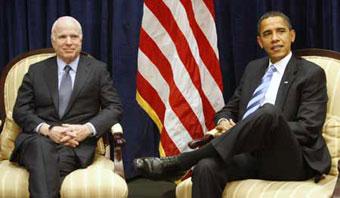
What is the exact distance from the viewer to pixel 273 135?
10.6 ft

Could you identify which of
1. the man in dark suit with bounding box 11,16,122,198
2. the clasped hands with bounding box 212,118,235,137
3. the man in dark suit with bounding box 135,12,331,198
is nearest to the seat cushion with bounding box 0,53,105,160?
the man in dark suit with bounding box 11,16,122,198

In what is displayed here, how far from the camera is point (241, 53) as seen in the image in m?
4.65

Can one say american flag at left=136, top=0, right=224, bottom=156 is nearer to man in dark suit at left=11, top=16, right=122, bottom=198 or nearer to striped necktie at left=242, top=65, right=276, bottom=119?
man in dark suit at left=11, top=16, right=122, bottom=198

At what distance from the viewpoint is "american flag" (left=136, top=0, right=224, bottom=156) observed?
13.8ft

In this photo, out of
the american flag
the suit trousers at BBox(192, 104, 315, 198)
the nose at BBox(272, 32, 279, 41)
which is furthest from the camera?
the american flag

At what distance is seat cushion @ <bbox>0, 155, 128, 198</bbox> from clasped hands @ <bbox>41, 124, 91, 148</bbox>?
20cm

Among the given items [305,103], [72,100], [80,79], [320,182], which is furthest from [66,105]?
[320,182]

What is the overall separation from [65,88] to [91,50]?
1.18 meters

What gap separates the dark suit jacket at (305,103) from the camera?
334cm

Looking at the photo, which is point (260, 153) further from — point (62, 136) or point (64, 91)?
point (64, 91)

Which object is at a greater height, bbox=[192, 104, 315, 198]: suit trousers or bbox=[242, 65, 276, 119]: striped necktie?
bbox=[242, 65, 276, 119]: striped necktie

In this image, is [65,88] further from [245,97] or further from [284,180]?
[284,180]

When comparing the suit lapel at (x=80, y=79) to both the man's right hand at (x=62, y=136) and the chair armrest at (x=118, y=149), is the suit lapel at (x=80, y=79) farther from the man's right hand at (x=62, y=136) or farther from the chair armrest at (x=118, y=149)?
the chair armrest at (x=118, y=149)

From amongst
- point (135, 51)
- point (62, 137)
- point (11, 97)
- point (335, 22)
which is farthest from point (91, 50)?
point (335, 22)
